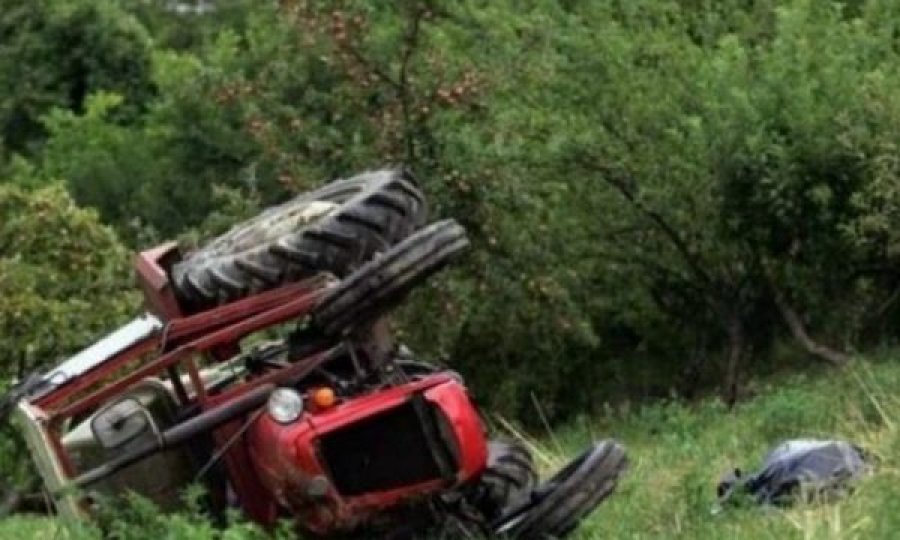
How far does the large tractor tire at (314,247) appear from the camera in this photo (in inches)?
313

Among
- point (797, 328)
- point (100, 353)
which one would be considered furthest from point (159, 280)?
point (797, 328)

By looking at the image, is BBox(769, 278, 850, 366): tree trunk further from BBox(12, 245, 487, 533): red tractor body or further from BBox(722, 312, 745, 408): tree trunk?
BBox(12, 245, 487, 533): red tractor body

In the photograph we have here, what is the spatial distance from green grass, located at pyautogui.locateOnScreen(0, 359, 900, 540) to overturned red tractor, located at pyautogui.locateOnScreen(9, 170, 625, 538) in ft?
1.10

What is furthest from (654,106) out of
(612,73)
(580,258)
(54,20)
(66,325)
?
(54,20)

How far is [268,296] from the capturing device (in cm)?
782

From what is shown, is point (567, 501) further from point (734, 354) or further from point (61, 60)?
point (61, 60)

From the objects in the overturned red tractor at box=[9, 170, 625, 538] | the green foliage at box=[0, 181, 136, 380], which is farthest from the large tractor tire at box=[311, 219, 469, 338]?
the green foliage at box=[0, 181, 136, 380]

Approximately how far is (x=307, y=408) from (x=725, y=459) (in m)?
3.68

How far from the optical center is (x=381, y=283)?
7531 mm

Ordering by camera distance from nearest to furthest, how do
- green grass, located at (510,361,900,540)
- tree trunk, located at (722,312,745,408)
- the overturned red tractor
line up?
green grass, located at (510,361,900,540), the overturned red tractor, tree trunk, located at (722,312,745,408)

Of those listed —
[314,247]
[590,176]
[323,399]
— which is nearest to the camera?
[323,399]

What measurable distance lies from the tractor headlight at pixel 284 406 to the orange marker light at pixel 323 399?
Result: 0.06 meters

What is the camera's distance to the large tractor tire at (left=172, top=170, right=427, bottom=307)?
7.96 meters

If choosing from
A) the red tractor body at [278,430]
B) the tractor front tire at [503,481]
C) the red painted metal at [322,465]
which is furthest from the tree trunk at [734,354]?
the red painted metal at [322,465]
